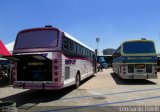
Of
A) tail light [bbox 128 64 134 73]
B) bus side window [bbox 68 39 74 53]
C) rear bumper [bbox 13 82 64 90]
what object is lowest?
rear bumper [bbox 13 82 64 90]

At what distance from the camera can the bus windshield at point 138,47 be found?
17.9 metres

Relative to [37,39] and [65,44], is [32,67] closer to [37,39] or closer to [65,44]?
[37,39]

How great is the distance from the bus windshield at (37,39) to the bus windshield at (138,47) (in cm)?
775

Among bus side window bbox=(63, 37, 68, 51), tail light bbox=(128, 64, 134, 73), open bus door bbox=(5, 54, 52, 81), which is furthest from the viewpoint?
tail light bbox=(128, 64, 134, 73)

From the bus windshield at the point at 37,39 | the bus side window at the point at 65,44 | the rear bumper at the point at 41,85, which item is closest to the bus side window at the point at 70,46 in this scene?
the bus side window at the point at 65,44

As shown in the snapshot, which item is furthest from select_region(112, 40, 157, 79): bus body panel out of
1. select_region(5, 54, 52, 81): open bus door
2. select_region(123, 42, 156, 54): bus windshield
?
select_region(5, 54, 52, 81): open bus door

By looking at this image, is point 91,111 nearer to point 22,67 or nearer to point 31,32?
point 22,67

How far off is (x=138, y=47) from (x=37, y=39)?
861 cm

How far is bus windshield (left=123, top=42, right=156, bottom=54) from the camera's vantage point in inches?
706

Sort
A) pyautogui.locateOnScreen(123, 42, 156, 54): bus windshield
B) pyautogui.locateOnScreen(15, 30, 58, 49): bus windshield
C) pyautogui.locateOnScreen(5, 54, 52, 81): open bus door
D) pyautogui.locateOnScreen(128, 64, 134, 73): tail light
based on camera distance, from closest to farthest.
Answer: pyautogui.locateOnScreen(5, 54, 52, 81): open bus door
pyautogui.locateOnScreen(15, 30, 58, 49): bus windshield
pyautogui.locateOnScreen(128, 64, 134, 73): tail light
pyautogui.locateOnScreen(123, 42, 156, 54): bus windshield

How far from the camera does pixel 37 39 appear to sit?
12117 mm

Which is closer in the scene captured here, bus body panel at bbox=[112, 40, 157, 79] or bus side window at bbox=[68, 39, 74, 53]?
bus side window at bbox=[68, 39, 74, 53]

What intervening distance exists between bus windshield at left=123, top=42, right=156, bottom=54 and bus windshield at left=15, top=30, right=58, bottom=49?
305 inches

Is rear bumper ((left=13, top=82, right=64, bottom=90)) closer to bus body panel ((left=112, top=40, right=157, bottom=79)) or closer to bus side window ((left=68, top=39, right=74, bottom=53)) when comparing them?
bus side window ((left=68, top=39, right=74, bottom=53))
